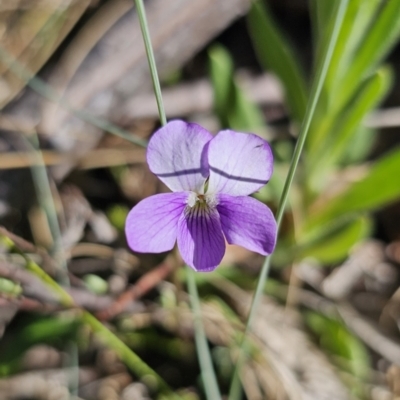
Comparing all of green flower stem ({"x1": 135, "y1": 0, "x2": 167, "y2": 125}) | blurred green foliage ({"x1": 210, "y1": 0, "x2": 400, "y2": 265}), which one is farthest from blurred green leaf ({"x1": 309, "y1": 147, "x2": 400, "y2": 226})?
green flower stem ({"x1": 135, "y1": 0, "x2": 167, "y2": 125})

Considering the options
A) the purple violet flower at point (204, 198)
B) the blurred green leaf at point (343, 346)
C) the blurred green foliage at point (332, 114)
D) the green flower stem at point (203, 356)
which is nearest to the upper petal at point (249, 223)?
the purple violet flower at point (204, 198)

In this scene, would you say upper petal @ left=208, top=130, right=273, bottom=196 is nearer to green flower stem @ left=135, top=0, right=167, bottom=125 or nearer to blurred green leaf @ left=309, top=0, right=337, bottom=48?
green flower stem @ left=135, top=0, right=167, bottom=125

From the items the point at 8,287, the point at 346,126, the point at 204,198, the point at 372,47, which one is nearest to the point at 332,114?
the point at 346,126

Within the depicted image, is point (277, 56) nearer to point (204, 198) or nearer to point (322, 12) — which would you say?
point (322, 12)

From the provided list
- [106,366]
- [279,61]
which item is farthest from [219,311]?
[279,61]

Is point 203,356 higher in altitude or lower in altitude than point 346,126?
lower

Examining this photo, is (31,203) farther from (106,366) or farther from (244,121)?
(244,121)
